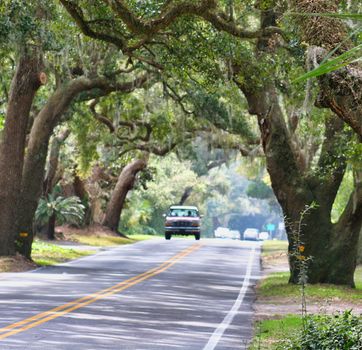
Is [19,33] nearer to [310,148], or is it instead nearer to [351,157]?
[351,157]

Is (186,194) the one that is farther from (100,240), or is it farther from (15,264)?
(15,264)

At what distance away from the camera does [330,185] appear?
27.7 meters

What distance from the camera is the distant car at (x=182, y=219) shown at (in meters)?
57.2

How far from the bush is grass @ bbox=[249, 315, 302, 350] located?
1261mm

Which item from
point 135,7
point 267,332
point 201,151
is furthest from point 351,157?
point 201,151

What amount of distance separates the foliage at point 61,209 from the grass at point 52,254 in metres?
7.14

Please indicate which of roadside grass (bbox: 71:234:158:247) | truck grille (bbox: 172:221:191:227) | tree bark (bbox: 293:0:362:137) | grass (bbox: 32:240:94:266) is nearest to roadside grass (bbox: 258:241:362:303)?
grass (bbox: 32:240:94:266)

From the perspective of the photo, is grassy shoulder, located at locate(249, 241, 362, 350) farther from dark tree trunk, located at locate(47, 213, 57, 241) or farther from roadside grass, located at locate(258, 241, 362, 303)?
dark tree trunk, located at locate(47, 213, 57, 241)

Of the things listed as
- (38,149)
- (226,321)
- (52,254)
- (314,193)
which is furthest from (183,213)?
(226,321)

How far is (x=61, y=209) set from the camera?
2066 inches

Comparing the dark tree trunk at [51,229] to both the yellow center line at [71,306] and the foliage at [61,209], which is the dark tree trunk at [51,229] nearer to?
the foliage at [61,209]

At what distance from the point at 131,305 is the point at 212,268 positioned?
52.8 ft

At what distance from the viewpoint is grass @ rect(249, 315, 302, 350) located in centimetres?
1431

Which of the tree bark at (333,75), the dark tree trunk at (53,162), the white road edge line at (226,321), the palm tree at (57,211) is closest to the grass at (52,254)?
the dark tree trunk at (53,162)
